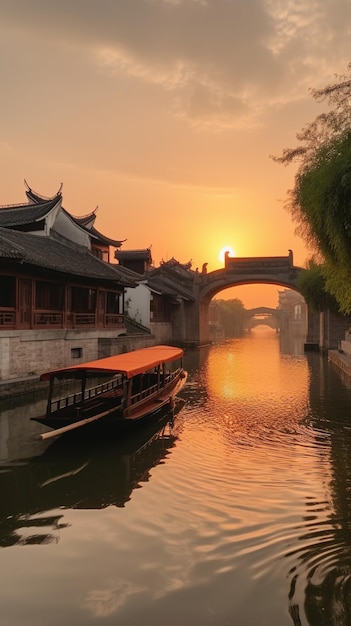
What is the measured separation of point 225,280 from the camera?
137 ft

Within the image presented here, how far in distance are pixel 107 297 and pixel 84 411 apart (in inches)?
572

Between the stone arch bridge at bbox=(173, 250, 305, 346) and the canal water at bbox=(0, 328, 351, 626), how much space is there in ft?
99.4

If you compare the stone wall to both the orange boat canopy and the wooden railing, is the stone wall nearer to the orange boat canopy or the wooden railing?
the wooden railing

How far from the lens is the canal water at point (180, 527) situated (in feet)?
14.0

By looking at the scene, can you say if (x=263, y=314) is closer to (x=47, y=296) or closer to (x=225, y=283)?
(x=225, y=283)

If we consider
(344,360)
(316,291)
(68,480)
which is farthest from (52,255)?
(316,291)

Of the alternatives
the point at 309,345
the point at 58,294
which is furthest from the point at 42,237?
the point at 309,345

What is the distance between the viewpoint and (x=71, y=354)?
18938mm

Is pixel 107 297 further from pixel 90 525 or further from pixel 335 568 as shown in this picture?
pixel 335 568

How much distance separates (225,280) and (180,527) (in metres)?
36.6

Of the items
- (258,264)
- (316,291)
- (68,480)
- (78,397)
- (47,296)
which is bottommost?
(68,480)

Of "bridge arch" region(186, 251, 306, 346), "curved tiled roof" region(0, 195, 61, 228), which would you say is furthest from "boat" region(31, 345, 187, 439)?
"bridge arch" region(186, 251, 306, 346)

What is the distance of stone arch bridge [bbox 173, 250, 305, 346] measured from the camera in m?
40.4

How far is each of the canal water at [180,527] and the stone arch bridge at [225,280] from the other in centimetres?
3031
